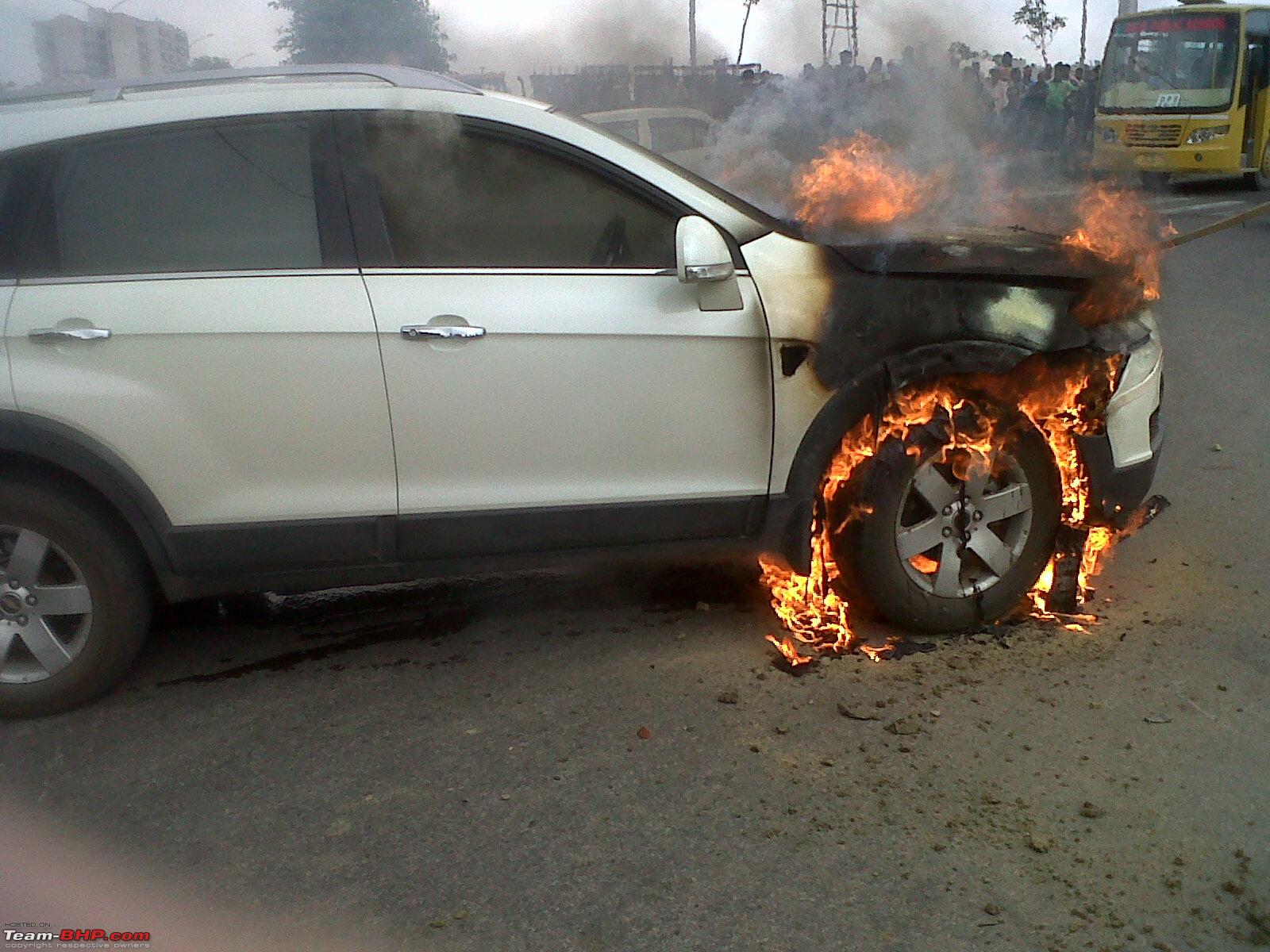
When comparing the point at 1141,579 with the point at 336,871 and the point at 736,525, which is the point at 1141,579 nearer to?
the point at 736,525

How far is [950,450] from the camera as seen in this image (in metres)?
3.99

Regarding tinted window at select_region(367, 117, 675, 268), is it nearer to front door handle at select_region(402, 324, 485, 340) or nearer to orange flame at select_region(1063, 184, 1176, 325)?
front door handle at select_region(402, 324, 485, 340)

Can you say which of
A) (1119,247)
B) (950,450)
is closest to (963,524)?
Result: (950,450)

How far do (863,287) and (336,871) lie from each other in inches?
94.2

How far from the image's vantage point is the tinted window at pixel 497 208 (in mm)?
3701

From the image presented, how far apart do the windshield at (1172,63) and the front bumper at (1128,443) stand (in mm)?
15740

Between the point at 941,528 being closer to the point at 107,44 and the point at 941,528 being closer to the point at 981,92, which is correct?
the point at 981,92

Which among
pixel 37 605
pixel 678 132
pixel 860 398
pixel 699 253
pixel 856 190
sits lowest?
pixel 37 605

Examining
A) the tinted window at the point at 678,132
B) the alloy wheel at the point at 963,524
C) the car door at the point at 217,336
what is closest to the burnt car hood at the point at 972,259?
the alloy wheel at the point at 963,524

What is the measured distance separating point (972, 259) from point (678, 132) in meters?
4.30

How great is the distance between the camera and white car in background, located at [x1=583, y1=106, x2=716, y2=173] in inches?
261

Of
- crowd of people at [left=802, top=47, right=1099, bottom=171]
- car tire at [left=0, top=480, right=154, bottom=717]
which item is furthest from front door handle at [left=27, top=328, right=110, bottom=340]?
crowd of people at [left=802, top=47, right=1099, bottom=171]

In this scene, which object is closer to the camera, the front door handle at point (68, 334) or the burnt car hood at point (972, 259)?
the front door handle at point (68, 334)

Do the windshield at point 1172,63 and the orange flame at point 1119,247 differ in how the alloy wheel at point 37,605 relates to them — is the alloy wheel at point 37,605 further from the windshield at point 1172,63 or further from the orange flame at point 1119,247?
the windshield at point 1172,63
